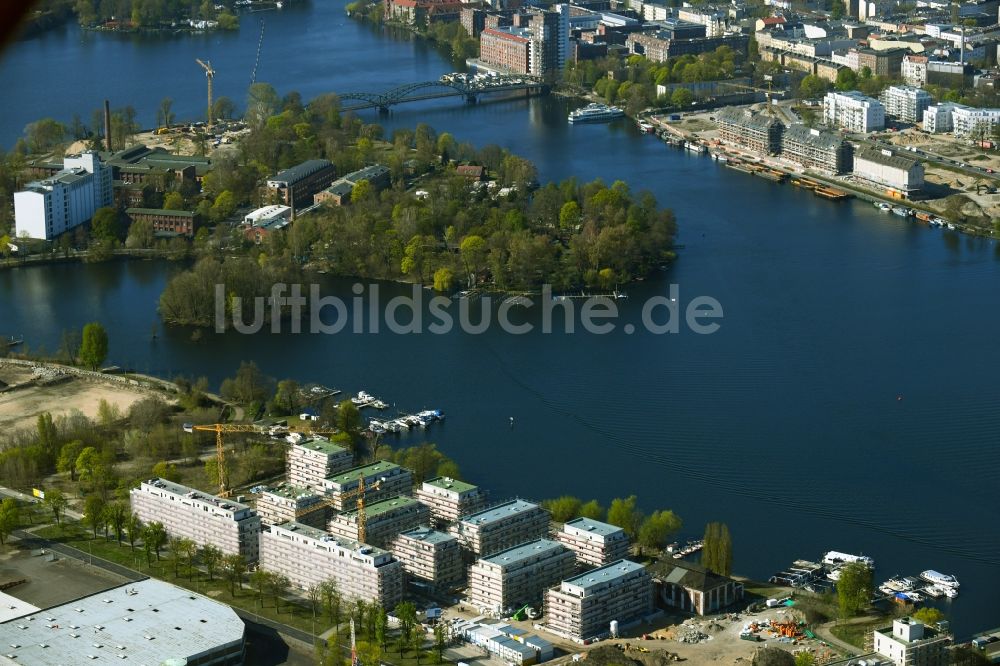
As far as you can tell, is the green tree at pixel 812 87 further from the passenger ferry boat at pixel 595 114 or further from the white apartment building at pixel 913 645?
the white apartment building at pixel 913 645

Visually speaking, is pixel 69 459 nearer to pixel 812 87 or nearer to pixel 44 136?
pixel 44 136

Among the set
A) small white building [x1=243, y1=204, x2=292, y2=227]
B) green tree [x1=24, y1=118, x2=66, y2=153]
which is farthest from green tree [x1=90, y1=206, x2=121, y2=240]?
green tree [x1=24, y1=118, x2=66, y2=153]

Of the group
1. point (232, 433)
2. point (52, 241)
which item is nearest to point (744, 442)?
point (232, 433)

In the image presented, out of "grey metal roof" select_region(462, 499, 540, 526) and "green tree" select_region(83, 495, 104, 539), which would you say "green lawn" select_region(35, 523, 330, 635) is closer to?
"green tree" select_region(83, 495, 104, 539)

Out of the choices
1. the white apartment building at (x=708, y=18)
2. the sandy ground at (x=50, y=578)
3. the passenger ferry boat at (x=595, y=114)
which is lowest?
the sandy ground at (x=50, y=578)

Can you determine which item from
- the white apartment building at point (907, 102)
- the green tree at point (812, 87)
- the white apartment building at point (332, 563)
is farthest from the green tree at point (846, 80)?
the white apartment building at point (332, 563)

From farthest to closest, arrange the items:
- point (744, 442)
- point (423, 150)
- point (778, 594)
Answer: point (423, 150) < point (744, 442) < point (778, 594)

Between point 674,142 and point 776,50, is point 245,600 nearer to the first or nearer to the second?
point 674,142
